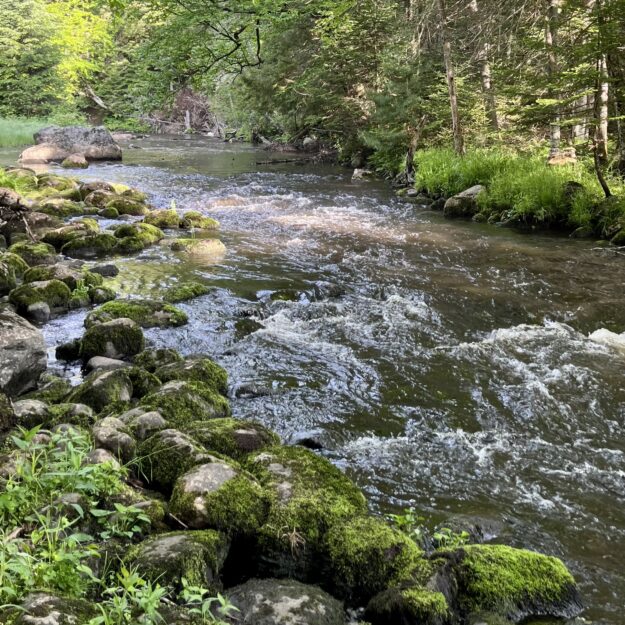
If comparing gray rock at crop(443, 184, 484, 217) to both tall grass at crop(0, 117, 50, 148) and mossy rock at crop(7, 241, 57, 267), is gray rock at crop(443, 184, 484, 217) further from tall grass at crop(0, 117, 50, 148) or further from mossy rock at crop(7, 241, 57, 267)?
tall grass at crop(0, 117, 50, 148)

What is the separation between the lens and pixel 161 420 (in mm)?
4512

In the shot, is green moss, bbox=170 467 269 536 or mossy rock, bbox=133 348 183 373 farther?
mossy rock, bbox=133 348 183 373

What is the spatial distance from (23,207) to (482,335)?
918 centimetres

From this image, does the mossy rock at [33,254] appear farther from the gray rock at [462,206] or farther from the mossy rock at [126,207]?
the gray rock at [462,206]

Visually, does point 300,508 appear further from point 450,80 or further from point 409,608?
point 450,80

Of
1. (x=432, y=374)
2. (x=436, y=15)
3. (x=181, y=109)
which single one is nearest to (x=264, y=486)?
(x=432, y=374)

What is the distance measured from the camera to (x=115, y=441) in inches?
155

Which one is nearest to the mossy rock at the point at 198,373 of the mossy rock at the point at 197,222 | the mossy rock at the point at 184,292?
the mossy rock at the point at 184,292

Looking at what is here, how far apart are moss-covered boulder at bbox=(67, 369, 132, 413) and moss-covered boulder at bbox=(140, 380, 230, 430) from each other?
0.96 feet

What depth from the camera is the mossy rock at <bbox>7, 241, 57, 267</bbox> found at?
1032 centimetres

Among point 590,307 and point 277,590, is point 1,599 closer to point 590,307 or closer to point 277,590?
point 277,590

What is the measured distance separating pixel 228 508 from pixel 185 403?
1.82m

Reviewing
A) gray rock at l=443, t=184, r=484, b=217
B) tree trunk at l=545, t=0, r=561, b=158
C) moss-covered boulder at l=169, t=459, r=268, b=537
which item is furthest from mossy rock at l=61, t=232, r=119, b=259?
tree trunk at l=545, t=0, r=561, b=158

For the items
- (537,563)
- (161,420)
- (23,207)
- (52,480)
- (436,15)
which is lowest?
(537,563)
